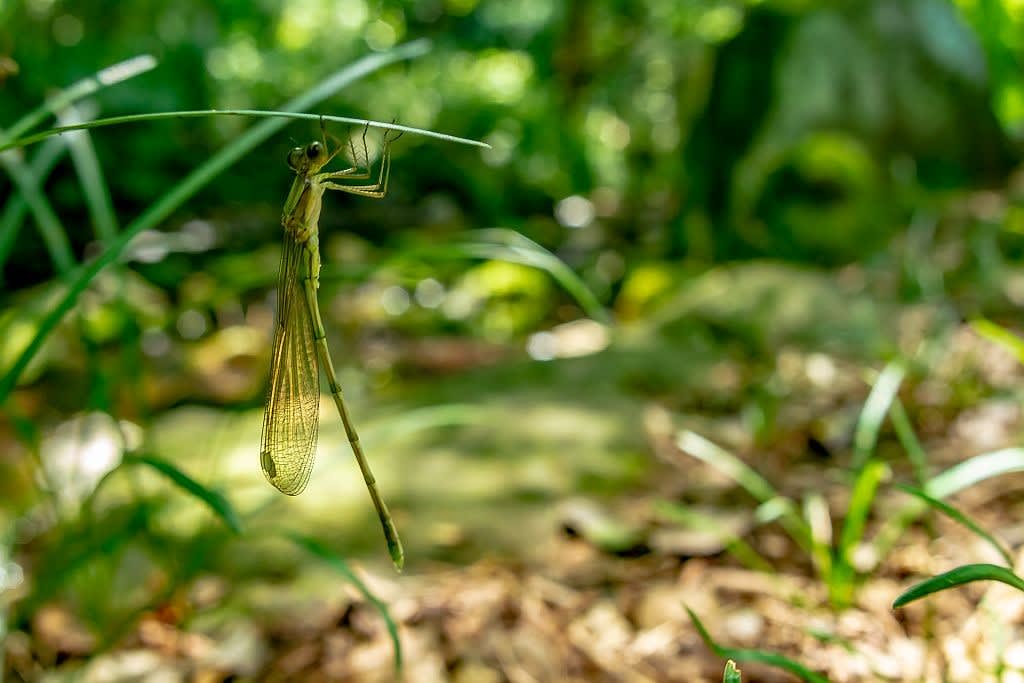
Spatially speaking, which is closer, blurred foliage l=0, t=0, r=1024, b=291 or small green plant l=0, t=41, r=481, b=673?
small green plant l=0, t=41, r=481, b=673

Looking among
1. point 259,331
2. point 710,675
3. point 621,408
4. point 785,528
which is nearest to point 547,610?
point 710,675

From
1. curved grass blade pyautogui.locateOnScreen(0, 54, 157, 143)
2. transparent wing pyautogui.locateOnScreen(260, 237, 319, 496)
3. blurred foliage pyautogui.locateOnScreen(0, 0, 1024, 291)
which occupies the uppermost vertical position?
curved grass blade pyautogui.locateOnScreen(0, 54, 157, 143)

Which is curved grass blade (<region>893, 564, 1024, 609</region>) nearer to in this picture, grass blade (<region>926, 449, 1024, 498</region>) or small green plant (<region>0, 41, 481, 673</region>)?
grass blade (<region>926, 449, 1024, 498</region>)

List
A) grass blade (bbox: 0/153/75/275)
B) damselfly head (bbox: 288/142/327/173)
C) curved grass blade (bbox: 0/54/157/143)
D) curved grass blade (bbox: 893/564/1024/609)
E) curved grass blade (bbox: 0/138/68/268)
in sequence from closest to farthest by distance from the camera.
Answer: curved grass blade (bbox: 893/564/1024/609), damselfly head (bbox: 288/142/327/173), curved grass blade (bbox: 0/54/157/143), curved grass blade (bbox: 0/138/68/268), grass blade (bbox: 0/153/75/275)

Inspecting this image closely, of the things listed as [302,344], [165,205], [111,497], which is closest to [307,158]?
[165,205]

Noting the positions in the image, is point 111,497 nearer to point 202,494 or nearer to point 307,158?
point 202,494

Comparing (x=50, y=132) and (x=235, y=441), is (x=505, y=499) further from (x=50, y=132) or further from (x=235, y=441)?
(x=50, y=132)

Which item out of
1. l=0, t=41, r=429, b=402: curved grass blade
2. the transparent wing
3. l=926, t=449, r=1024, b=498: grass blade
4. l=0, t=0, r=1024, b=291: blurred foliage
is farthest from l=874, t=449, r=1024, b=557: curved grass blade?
l=0, t=0, r=1024, b=291: blurred foliage
